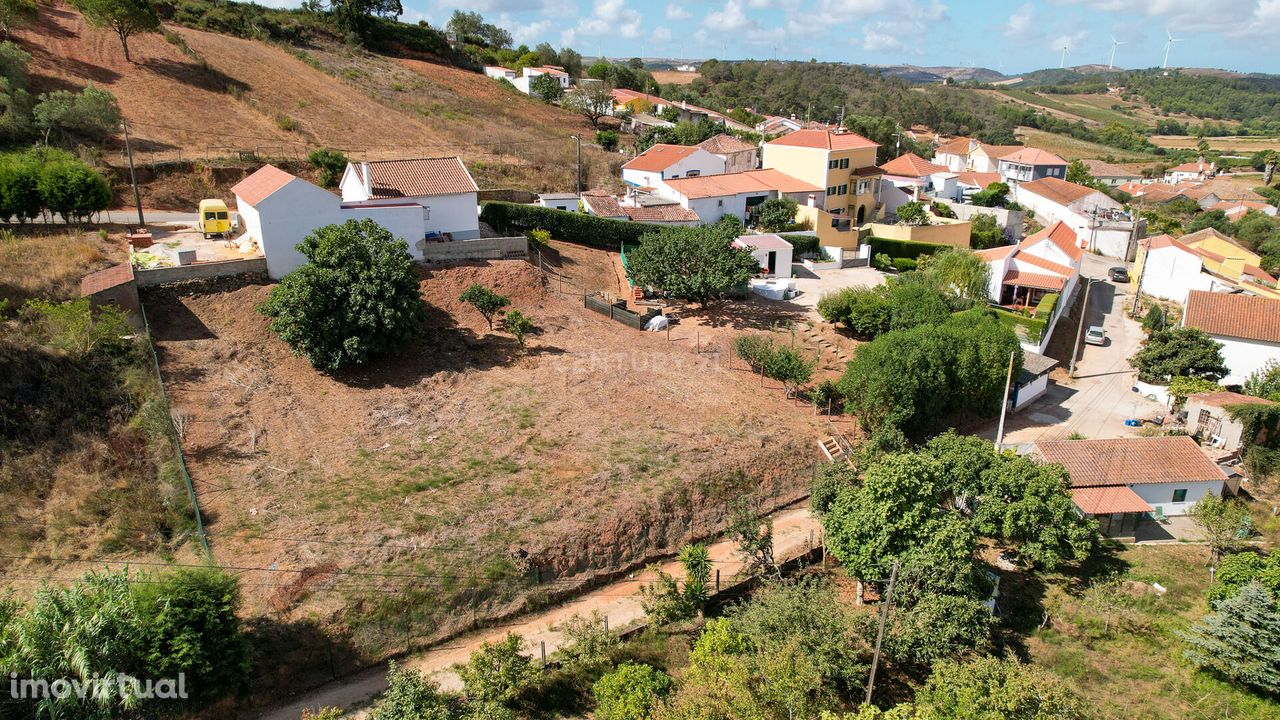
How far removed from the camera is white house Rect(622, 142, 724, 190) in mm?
52344

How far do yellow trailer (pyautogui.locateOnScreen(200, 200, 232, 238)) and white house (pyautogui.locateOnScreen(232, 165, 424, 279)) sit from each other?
1.23 metres

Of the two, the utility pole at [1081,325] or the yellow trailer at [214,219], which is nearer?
the yellow trailer at [214,219]

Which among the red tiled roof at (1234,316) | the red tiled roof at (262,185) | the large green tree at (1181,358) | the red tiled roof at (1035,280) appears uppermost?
the red tiled roof at (262,185)

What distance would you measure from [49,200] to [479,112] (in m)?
37.9

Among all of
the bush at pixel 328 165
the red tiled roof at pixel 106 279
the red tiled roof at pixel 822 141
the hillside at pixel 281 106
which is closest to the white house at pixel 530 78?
the hillside at pixel 281 106

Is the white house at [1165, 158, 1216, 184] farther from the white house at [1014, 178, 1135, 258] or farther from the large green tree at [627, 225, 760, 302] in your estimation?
the large green tree at [627, 225, 760, 302]

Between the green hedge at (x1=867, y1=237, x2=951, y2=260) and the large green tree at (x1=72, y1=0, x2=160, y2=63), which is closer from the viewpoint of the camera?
the large green tree at (x1=72, y1=0, x2=160, y2=63)

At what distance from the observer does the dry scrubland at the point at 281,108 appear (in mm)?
45156

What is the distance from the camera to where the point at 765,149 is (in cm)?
5809

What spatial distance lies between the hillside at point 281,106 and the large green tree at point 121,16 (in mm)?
1639

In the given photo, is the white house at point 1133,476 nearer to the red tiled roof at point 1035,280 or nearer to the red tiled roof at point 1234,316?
the red tiled roof at point 1234,316

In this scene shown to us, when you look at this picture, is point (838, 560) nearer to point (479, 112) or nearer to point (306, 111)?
point (306, 111)

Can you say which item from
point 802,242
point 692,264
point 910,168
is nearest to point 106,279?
point 692,264

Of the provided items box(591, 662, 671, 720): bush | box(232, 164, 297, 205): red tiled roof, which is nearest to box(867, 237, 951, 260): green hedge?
box(232, 164, 297, 205): red tiled roof
